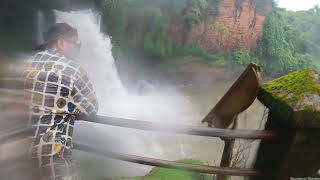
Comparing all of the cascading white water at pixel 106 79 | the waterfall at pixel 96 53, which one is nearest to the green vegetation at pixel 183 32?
the waterfall at pixel 96 53

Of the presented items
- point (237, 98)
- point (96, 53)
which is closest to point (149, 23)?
point (96, 53)

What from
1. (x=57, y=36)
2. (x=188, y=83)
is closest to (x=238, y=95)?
(x=57, y=36)

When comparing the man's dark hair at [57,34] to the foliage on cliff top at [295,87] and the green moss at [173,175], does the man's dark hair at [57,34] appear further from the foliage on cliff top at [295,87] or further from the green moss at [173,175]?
the green moss at [173,175]

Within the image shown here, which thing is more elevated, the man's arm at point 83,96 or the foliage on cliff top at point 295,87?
the foliage on cliff top at point 295,87

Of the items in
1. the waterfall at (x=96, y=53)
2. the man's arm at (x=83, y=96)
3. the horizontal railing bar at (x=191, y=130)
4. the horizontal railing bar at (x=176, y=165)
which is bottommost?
the horizontal railing bar at (x=176, y=165)

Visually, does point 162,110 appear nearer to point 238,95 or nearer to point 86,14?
point 86,14

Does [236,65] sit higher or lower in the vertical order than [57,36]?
higher

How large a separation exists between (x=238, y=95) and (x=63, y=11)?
Answer: 49.8 ft

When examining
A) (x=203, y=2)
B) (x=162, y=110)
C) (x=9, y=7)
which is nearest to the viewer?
(x=9, y=7)

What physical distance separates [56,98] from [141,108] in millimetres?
15390

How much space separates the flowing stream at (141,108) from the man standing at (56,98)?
674 centimetres

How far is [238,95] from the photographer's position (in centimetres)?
210

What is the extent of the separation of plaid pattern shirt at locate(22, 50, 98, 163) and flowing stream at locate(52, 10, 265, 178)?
22.2ft

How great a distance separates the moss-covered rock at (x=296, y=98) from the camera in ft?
5.68
